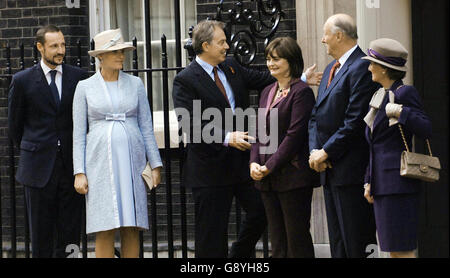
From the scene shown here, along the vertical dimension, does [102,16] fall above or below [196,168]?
above

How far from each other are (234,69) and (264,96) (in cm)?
41

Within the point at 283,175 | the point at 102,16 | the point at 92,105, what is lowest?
the point at 283,175

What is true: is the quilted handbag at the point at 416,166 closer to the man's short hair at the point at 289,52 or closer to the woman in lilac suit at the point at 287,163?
the woman in lilac suit at the point at 287,163

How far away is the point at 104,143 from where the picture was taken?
835 cm

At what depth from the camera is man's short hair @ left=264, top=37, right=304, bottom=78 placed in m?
8.07

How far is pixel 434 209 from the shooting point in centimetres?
972

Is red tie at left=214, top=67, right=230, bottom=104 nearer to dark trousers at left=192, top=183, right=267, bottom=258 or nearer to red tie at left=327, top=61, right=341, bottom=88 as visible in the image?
dark trousers at left=192, top=183, right=267, bottom=258

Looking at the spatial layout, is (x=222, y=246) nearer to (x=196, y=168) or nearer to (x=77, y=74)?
(x=196, y=168)

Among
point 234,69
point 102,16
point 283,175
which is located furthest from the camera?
point 102,16

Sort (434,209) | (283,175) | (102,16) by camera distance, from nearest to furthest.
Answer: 1. (283,175)
2. (434,209)
3. (102,16)

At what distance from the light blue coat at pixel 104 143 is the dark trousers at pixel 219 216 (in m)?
0.42
